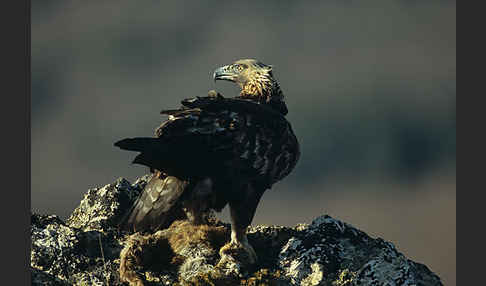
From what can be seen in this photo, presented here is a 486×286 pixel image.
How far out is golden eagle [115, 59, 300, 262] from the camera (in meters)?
15.4

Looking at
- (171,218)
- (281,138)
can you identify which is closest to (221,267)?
(171,218)

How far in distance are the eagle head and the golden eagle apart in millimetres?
2048

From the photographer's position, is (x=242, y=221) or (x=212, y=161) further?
(x=242, y=221)

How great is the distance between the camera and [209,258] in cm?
1573

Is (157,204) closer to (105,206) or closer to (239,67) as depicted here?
(105,206)

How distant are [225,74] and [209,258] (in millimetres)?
5888

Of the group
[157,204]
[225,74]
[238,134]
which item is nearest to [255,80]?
[225,74]

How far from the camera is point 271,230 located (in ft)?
58.3

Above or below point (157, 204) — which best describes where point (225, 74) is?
above

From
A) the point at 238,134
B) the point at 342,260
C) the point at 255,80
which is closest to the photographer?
the point at 342,260

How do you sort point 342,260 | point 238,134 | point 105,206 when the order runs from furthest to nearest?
point 105,206
point 238,134
point 342,260

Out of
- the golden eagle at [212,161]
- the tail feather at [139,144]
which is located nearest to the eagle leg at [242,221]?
the golden eagle at [212,161]

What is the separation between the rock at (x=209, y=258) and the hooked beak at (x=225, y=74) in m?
4.19

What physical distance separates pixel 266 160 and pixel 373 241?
2.67m
